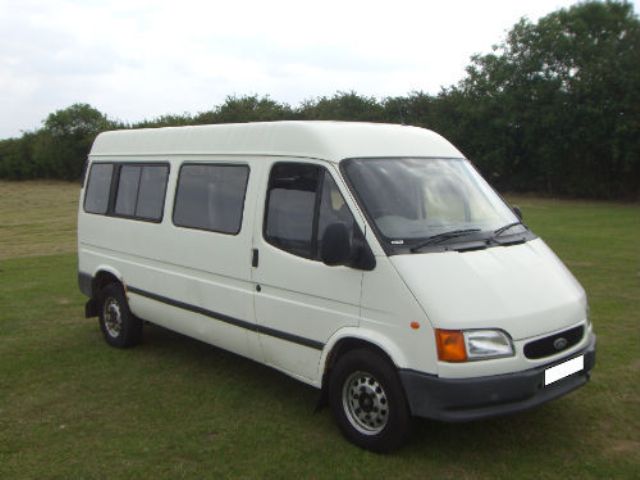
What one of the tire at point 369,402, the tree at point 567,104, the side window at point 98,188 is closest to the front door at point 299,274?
the tire at point 369,402

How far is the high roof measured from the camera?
5.03 meters

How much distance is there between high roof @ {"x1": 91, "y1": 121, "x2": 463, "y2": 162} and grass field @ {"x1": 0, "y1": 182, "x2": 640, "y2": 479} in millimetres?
2083

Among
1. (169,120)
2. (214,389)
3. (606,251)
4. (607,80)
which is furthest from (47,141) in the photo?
(214,389)

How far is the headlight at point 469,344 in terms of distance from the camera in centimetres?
412

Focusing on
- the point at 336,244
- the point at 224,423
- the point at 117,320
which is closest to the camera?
the point at 336,244

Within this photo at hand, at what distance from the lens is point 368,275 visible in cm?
451

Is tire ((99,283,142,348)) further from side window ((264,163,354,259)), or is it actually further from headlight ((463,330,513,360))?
headlight ((463,330,513,360))

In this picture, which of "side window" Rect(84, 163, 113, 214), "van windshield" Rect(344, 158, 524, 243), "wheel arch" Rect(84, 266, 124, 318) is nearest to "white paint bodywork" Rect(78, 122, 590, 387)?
"van windshield" Rect(344, 158, 524, 243)

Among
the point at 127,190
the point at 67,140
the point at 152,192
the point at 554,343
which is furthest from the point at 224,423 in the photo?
the point at 67,140

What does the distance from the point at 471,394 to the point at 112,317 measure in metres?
4.82

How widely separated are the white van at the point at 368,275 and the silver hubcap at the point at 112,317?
1.13 meters

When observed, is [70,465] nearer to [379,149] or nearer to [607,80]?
[379,149]

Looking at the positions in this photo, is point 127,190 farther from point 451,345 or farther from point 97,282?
point 451,345

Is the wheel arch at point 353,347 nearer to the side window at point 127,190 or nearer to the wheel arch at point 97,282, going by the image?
the side window at point 127,190
